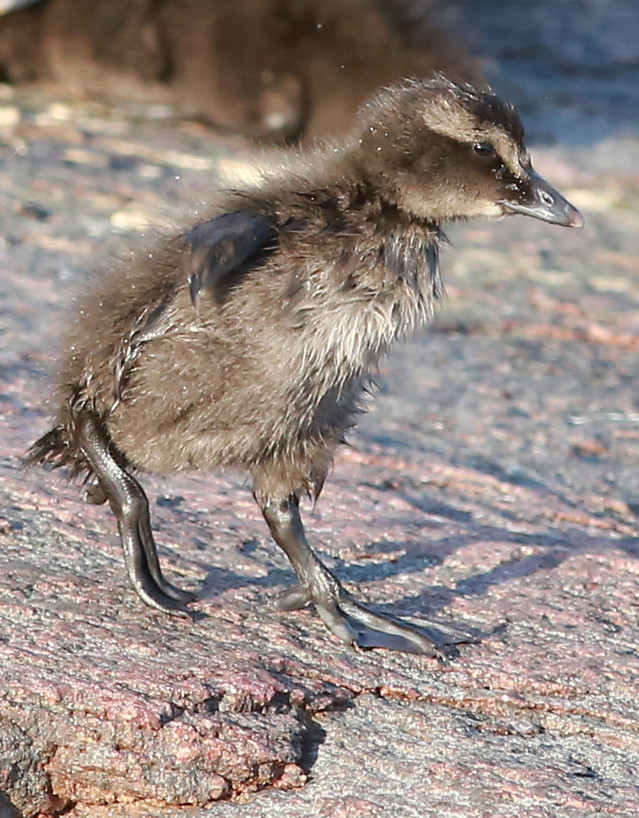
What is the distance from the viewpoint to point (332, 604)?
397 cm

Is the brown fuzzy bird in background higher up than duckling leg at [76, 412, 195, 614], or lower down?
higher up

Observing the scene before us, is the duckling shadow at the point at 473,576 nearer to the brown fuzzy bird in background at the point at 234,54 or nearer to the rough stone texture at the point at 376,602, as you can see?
the rough stone texture at the point at 376,602

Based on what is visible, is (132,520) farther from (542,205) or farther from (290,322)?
(542,205)

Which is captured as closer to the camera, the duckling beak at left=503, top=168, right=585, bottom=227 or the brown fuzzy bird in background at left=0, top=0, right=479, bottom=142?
the duckling beak at left=503, top=168, right=585, bottom=227

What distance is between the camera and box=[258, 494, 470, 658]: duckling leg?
3.87 meters

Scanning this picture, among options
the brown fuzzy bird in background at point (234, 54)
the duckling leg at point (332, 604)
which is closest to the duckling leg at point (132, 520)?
the duckling leg at point (332, 604)

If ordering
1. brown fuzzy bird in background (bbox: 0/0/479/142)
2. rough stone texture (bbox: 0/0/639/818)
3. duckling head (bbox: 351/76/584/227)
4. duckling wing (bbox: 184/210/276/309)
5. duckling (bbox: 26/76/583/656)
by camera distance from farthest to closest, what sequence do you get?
brown fuzzy bird in background (bbox: 0/0/479/142), duckling head (bbox: 351/76/584/227), duckling (bbox: 26/76/583/656), duckling wing (bbox: 184/210/276/309), rough stone texture (bbox: 0/0/639/818)

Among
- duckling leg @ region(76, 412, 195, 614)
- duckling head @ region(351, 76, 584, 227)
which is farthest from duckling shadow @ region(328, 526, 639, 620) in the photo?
duckling head @ region(351, 76, 584, 227)

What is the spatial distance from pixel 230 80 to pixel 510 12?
5.30 metres

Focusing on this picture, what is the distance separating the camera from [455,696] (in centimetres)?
372

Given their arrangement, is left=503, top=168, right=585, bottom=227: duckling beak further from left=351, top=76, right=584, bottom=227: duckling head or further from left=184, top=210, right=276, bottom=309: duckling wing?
left=184, top=210, right=276, bottom=309: duckling wing

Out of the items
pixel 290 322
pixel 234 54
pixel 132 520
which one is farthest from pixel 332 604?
pixel 234 54

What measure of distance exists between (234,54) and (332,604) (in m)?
6.80

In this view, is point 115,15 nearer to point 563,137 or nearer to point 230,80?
point 230,80
